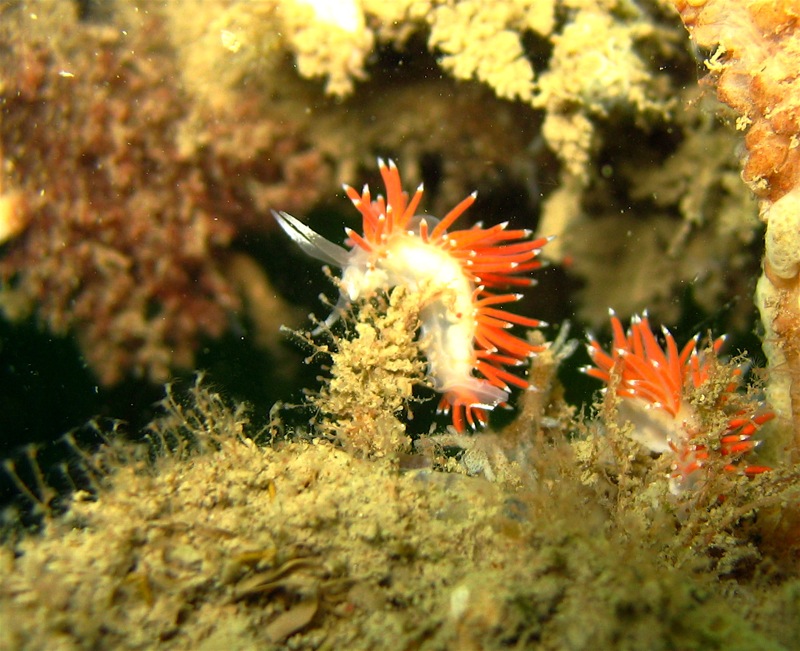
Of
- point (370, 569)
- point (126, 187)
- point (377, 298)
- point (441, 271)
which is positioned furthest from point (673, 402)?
point (126, 187)

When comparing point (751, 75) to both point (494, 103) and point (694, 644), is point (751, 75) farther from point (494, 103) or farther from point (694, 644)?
point (694, 644)

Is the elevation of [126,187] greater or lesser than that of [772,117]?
greater

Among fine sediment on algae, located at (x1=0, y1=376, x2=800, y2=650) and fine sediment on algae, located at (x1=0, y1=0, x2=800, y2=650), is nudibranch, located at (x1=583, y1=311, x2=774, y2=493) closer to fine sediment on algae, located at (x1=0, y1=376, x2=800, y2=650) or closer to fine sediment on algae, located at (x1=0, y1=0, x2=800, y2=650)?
fine sediment on algae, located at (x1=0, y1=0, x2=800, y2=650)

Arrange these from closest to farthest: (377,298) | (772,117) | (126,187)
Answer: (772,117)
(126,187)
(377,298)

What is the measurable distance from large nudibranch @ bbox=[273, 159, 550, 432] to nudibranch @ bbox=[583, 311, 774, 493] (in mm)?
545

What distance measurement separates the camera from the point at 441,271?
2.73 m

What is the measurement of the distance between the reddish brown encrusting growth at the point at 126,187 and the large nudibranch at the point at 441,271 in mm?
323

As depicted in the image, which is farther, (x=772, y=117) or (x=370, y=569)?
(x=772, y=117)

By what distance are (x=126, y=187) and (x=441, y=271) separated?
160 cm

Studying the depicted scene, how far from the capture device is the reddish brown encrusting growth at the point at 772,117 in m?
2.19

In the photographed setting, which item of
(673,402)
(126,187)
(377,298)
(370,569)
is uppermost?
(126,187)

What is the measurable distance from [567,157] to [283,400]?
207cm

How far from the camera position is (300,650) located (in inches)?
54.5

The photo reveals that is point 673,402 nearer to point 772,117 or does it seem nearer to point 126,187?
point 772,117
